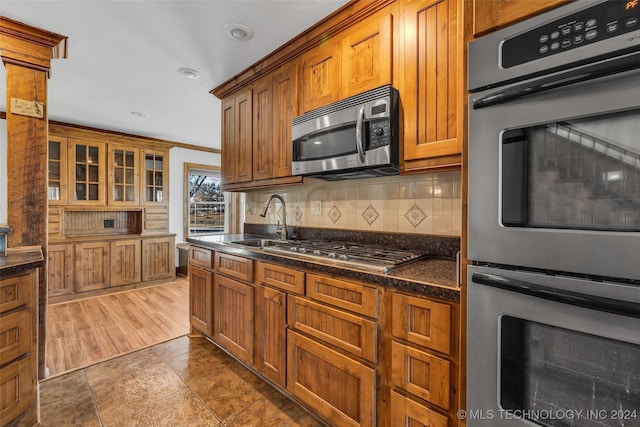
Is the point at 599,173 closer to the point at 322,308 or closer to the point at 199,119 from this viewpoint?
the point at 322,308

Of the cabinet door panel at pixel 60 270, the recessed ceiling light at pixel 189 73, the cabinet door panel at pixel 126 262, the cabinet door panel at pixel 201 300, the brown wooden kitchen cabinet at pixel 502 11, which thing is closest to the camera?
the brown wooden kitchen cabinet at pixel 502 11

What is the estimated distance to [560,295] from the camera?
0.74 m

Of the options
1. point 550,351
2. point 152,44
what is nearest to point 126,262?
point 152,44

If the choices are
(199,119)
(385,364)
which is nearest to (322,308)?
(385,364)

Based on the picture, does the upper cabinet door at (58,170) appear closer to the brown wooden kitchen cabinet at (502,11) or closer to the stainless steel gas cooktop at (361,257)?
the stainless steel gas cooktop at (361,257)

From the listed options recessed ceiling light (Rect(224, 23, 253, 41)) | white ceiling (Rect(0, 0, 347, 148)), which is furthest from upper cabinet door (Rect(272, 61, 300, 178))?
recessed ceiling light (Rect(224, 23, 253, 41))

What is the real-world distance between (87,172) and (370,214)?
435 cm

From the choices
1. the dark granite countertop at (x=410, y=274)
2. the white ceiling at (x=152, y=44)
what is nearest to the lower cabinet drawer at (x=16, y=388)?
the dark granite countertop at (x=410, y=274)

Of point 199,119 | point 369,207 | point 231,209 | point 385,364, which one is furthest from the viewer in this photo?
point 231,209

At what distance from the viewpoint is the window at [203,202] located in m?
5.37

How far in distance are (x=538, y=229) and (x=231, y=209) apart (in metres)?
5.87

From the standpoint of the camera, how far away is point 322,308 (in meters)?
1.49

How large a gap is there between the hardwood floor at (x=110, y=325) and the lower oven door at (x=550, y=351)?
9.03ft

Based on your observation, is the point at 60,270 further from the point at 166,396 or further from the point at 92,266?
the point at 166,396
